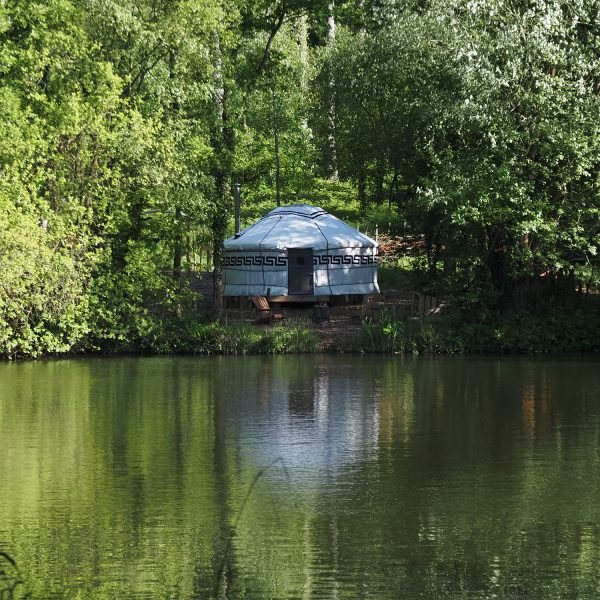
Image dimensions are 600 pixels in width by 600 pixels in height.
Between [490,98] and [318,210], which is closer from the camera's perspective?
[490,98]

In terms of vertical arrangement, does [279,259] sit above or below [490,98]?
below

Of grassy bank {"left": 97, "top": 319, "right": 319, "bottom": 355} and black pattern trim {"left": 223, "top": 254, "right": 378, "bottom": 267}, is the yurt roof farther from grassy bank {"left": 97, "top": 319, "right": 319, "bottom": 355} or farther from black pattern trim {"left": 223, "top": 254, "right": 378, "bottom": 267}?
grassy bank {"left": 97, "top": 319, "right": 319, "bottom": 355}

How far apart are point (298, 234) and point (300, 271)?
39.2 inches

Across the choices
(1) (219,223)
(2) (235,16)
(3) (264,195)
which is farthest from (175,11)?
(3) (264,195)

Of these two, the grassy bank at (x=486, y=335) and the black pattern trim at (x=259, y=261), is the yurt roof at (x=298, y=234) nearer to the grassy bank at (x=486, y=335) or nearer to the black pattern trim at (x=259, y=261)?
the black pattern trim at (x=259, y=261)

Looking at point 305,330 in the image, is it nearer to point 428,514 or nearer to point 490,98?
point 490,98

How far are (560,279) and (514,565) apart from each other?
20.1 metres

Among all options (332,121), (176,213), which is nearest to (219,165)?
(176,213)

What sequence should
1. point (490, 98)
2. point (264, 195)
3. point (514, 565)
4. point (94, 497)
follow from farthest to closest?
1. point (264, 195)
2. point (490, 98)
3. point (94, 497)
4. point (514, 565)

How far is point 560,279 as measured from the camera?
28547mm

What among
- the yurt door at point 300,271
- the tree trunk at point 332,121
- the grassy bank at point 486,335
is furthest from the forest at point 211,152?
the tree trunk at point 332,121

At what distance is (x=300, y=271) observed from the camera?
32.0m

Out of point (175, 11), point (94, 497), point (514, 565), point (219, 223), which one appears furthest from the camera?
point (219, 223)

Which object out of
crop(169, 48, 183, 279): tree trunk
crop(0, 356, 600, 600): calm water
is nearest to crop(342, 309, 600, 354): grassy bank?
crop(169, 48, 183, 279): tree trunk
